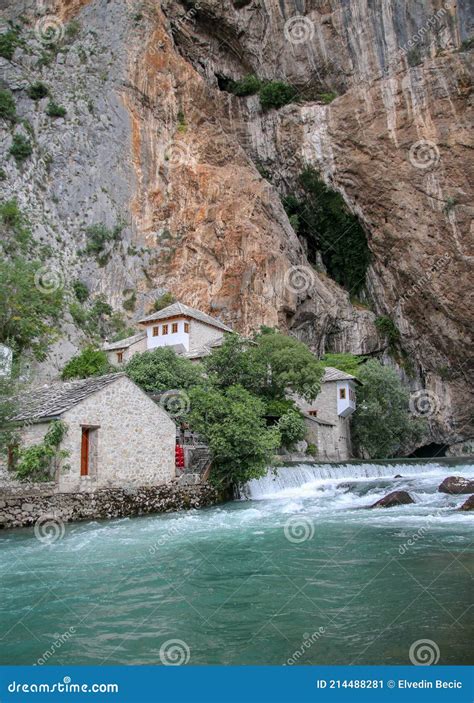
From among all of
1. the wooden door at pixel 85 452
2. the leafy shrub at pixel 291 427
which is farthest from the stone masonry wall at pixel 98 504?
the leafy shrub at pixel 291 427

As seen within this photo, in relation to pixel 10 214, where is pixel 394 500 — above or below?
below

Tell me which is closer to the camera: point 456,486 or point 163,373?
point 456,486

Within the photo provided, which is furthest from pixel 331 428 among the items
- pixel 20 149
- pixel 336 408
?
pixel 20 149

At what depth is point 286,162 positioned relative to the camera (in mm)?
56031

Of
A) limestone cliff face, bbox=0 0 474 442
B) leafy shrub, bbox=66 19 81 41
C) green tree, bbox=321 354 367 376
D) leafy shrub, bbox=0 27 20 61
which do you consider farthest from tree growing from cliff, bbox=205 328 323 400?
leafy shrub, bbox=66 19 81 41

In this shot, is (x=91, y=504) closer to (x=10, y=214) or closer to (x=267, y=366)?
(x=267, y=366)

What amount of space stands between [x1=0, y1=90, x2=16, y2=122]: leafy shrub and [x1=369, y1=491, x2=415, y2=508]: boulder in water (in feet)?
133

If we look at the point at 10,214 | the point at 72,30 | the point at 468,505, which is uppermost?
the point at 72,30

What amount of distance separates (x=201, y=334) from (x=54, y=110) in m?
22.7

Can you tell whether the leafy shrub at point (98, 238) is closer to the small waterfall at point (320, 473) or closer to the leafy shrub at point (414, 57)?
the small waterfall at point (320, 473)

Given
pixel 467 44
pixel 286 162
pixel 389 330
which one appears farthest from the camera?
pixel 286 162

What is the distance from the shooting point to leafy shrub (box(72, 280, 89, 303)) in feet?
138

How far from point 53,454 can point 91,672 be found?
469 inches

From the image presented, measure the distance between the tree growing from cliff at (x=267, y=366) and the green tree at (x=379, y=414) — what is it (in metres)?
9.00
